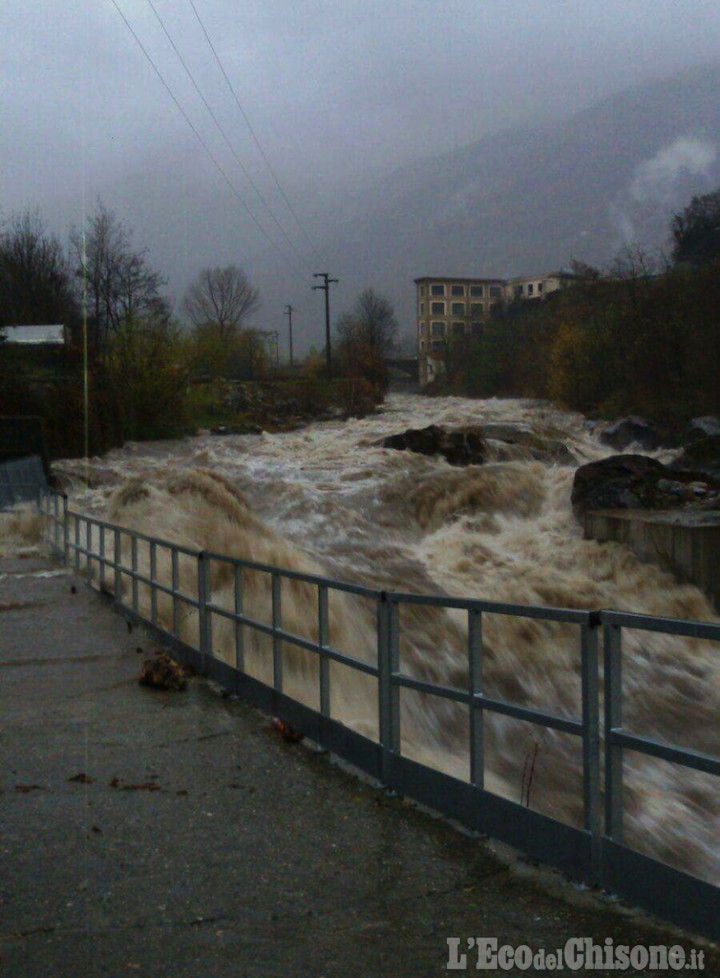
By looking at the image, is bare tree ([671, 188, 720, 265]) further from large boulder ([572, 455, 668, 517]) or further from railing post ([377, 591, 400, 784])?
railing post ([377, 591, 400, 784])

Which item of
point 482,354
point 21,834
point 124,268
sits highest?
point 124,268

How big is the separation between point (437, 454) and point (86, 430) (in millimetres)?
16874

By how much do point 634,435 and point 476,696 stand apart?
128ft

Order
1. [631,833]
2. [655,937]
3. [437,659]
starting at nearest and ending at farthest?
[655,937] → [631,833] → [437,659]

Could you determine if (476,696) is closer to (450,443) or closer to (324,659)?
(324,659)

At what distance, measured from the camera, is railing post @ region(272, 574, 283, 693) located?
8.10m

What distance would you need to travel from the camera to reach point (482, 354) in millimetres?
69500

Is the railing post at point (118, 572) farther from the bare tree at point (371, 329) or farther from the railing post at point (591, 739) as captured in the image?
the bare tree at point (371, 329)

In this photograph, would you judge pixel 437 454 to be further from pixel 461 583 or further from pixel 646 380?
pixel 461 583

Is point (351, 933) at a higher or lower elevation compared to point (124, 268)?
lower

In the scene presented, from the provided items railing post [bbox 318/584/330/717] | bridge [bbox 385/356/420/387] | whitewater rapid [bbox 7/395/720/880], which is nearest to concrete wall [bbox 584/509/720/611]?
whitewater rapid [bbox 7/395/720/880]

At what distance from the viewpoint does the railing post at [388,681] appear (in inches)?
254

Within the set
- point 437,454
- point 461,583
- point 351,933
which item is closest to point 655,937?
point 351,933

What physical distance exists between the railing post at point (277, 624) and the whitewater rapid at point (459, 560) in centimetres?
48
